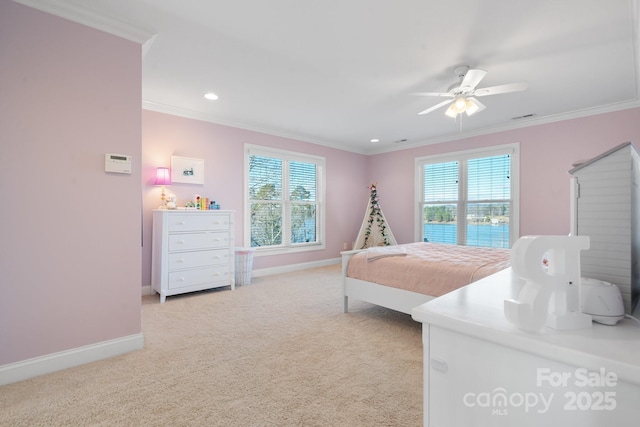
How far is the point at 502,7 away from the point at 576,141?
311cm

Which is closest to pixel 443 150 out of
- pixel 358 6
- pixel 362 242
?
pixel 362 242

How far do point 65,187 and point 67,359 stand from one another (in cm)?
116

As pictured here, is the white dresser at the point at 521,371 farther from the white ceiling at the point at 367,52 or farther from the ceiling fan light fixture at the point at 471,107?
the ceiling fan light fixture at the point at 471,107

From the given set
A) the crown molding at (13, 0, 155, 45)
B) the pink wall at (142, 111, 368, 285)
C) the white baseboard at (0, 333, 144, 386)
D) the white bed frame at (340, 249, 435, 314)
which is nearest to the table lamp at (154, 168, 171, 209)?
the pink wall at (142, 111, 368, 285)

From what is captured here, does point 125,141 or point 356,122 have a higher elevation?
point 356,122

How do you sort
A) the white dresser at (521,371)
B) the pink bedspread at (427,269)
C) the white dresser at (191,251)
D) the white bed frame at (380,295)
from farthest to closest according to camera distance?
1. the white dresser at (191,251)
2. the white bed frame at (380,295)
3. the pink bedspread at (427,269)
4. the white dresser at (521,371)

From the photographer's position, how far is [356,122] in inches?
183

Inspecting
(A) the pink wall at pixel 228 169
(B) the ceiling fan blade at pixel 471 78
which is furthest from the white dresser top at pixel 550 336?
(A) the pink wall at pixel 228 169

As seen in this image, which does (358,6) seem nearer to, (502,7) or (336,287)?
(502,7)

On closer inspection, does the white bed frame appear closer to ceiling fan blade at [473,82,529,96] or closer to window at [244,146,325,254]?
ceiling fan blade at [473,82,529,96]

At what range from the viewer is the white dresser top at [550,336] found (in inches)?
20.0

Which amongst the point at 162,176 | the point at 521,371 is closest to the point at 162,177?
the point at 162,176

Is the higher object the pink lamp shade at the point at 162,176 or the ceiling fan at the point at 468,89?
the ceiling fan at the point at 468,89

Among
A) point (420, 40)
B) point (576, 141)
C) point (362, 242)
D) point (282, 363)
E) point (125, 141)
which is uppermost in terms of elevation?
point (420, 40)
